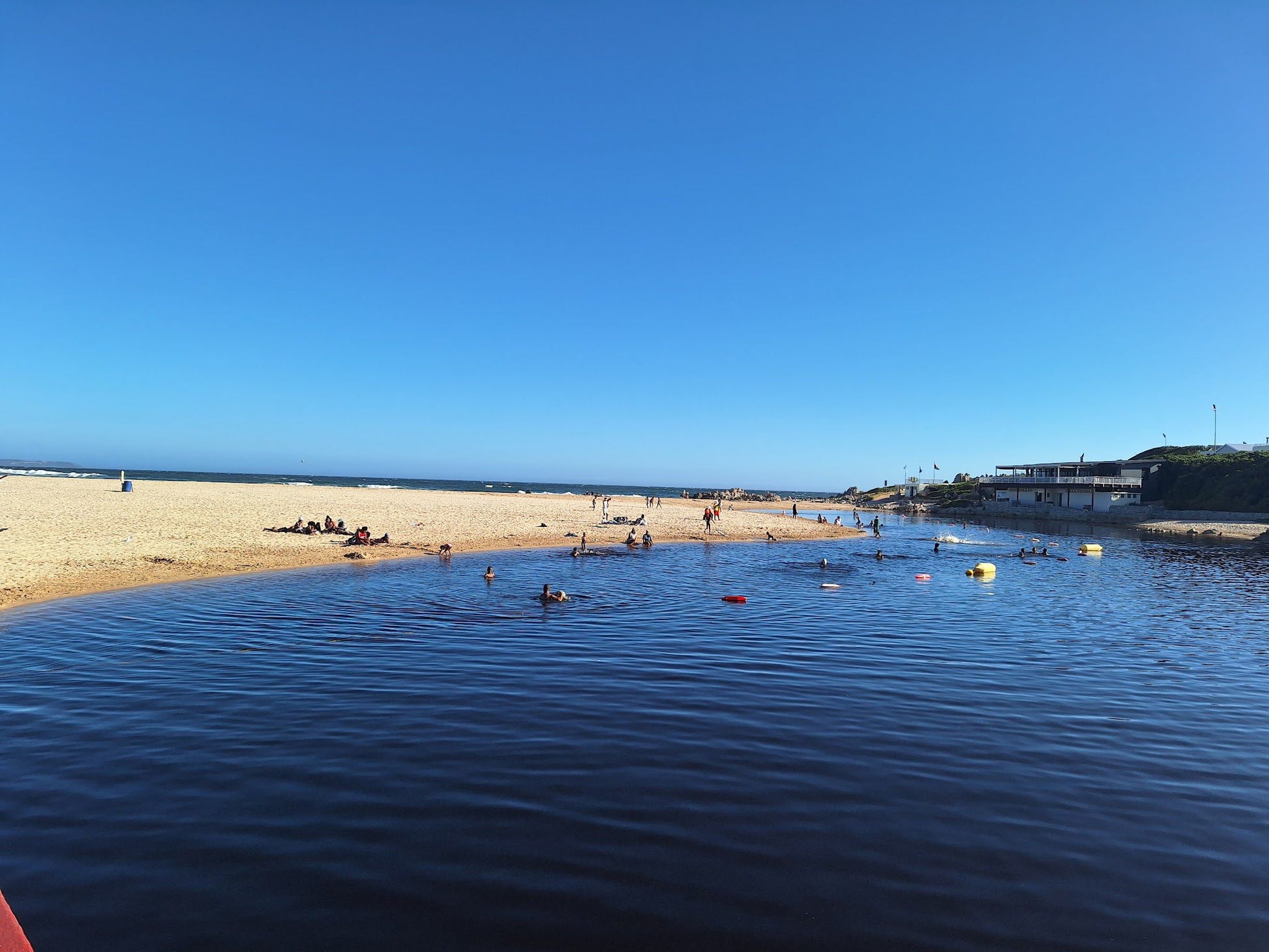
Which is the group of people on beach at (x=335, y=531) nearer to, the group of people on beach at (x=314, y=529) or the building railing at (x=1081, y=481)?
the group of people on beach at (x=314, y=529)

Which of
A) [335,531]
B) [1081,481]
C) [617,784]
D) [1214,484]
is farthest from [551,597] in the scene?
[1214,484]

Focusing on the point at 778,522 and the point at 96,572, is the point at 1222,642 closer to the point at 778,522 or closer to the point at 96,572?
the point at 96,572

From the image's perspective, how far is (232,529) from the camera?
3831cm

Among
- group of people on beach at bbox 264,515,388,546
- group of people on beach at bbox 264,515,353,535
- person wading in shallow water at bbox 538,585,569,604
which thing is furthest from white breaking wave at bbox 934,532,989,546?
group of people on beach at bbox 264,515,353,535

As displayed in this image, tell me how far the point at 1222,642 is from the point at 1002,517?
80480 millimetres

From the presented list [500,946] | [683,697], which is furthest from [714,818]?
[683,697]

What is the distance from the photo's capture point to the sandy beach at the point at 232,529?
25.7 metres

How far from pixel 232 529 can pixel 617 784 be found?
122ft

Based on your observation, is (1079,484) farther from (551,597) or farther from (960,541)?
(551,597)

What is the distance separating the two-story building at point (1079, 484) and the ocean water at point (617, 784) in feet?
264

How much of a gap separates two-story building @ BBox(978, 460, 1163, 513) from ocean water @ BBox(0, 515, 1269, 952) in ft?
264

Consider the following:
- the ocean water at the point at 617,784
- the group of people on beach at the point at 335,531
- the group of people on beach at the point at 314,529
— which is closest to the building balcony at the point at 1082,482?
the ocean water at the point at 617,784

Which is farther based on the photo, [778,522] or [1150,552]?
[778,522]

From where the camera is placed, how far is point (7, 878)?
675 centimetres
